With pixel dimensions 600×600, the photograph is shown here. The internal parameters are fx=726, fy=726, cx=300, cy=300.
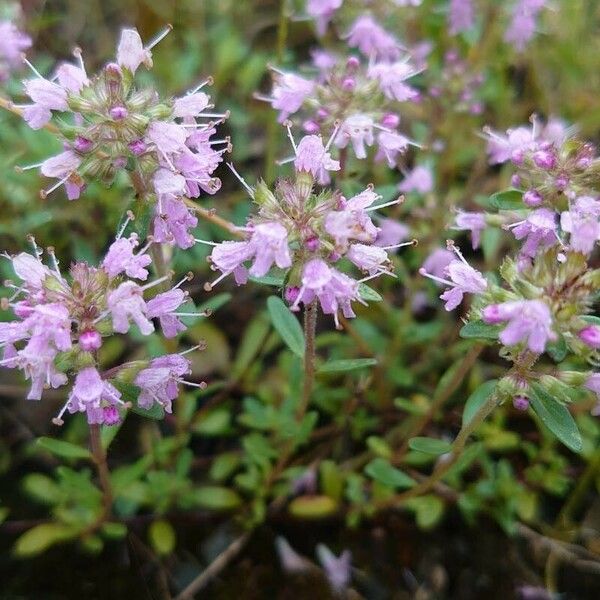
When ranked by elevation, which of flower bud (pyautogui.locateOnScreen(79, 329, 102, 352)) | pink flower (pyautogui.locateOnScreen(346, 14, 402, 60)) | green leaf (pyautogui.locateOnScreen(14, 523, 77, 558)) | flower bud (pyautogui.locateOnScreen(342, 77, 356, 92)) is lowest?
green leaf (pyautogui.locateOnScreen(14, 523, 77, 558))

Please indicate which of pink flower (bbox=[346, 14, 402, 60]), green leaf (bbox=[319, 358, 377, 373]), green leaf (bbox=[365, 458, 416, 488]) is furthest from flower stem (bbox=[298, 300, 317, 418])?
→ pink flower (bbox=[346, 14, 402, 60])

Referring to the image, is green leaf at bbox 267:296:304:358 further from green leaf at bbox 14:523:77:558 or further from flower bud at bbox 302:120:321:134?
green leaf at bbox 14:523:77:558

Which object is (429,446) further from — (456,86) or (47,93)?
(456,86)

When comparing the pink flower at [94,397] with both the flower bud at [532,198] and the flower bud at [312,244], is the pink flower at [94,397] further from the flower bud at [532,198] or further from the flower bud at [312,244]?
the flower bud at [532,198]

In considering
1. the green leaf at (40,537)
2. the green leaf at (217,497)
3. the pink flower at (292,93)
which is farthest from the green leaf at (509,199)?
the green leaf at (40,537)

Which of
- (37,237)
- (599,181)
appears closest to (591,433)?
(599,181)

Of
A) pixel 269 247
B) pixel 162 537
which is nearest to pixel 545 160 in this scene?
pixel 269 247
